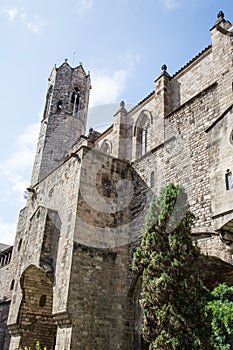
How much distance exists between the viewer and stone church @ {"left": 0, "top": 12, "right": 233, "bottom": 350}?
33.2 feet

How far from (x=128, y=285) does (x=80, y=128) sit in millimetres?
15699

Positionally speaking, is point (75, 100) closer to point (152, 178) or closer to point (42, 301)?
point (152, 178)

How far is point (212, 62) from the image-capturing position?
12.9 m

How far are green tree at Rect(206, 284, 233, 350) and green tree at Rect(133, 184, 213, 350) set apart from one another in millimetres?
251

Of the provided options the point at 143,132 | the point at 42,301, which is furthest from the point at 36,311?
the point at 143,132

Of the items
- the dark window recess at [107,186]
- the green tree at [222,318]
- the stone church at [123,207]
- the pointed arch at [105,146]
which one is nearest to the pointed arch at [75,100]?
the pointed arch at [105,146]

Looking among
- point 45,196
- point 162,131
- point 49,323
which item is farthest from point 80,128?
point 49,323

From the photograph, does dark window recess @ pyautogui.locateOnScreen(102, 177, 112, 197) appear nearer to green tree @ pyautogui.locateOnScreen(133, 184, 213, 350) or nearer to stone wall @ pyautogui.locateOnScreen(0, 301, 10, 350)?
green tree @ pyautogui.locateOnScreen(133, 184, 213, 350)

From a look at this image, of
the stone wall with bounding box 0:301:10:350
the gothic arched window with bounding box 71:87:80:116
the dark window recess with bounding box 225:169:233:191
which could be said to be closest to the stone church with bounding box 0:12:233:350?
the dark window recess with bounding box 225:169:233:191

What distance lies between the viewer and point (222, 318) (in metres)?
7.55

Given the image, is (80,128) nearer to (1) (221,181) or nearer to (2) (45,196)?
(2) (45,196)

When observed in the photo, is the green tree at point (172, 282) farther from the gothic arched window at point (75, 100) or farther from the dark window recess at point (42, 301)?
the gothic arched window at point (75, 100)

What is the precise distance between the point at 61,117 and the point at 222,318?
20.4 meters

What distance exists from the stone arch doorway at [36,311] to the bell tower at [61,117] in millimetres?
9019
